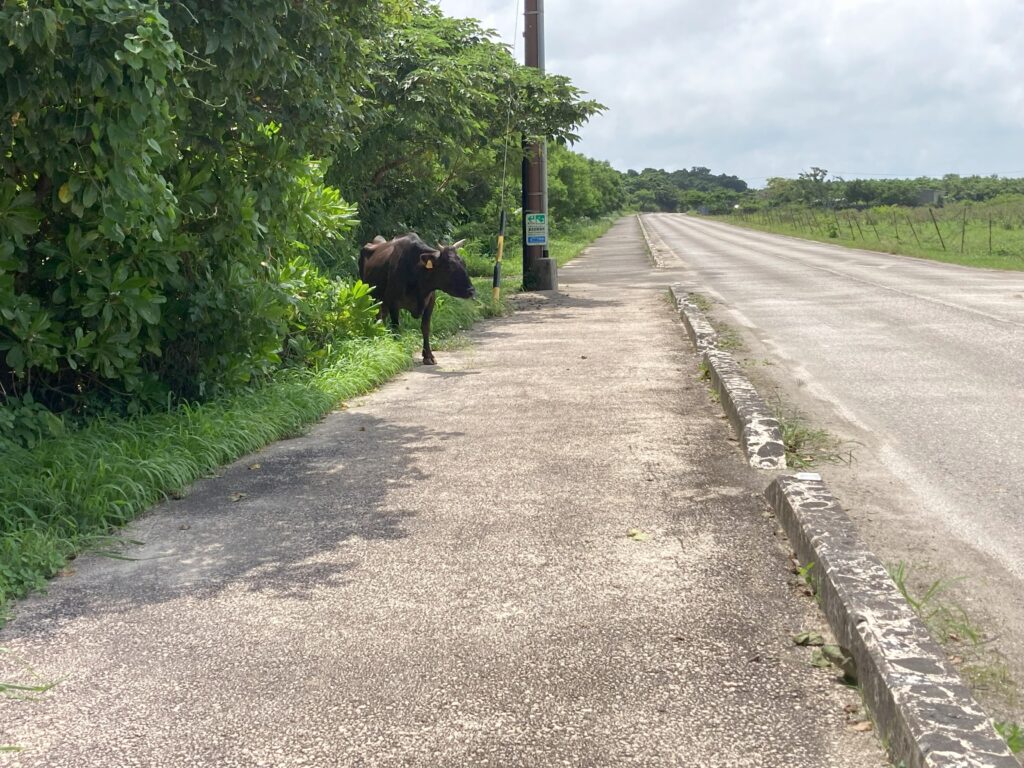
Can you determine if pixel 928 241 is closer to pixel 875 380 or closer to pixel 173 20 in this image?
pixel 875 380

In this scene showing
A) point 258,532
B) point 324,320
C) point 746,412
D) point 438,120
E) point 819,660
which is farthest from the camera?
point 438,120

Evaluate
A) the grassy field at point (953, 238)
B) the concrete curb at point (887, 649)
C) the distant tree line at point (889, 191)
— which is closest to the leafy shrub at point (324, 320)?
the concrete curb at point (887, 649)

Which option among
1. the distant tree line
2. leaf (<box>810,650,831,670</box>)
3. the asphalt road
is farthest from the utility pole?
the distant tree line

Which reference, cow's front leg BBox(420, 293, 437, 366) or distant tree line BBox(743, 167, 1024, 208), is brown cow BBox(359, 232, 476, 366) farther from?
distant tree line BBox(743, 167, 1024, 208)

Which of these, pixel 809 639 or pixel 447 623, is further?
pixel 447 623

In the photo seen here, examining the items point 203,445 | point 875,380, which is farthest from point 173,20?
point 875,380

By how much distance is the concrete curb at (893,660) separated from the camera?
2.64 m

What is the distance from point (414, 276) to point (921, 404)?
5.38 meters

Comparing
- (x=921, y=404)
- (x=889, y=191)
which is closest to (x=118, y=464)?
(x=921, y=404)

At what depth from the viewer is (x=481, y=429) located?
23.9 feet

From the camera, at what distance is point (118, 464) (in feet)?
18.4

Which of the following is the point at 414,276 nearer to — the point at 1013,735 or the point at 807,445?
the point at 807,445

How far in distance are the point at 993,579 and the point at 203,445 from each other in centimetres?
440

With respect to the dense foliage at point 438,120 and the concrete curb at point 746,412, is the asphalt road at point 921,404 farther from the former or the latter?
the dense foliage at point 438,120
